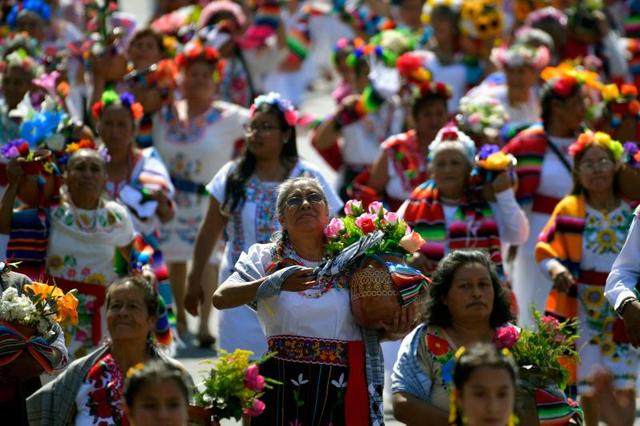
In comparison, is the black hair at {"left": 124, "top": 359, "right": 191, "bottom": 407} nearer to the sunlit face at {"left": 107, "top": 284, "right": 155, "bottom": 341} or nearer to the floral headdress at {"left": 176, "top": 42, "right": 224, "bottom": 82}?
the sunlit face at {"left": 107, "top": 284, "right": 155, "bottom": 341}

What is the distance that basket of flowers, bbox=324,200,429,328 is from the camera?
8102mm

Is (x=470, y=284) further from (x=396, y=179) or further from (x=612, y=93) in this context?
(x=612, y=93)

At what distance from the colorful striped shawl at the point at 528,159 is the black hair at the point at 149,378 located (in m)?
4.95

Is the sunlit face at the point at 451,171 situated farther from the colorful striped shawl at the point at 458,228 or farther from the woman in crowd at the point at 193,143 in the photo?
the woman in crowd at the point at 193,143

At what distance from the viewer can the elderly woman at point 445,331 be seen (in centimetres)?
807

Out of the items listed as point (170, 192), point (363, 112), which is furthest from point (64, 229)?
point (363, 112)

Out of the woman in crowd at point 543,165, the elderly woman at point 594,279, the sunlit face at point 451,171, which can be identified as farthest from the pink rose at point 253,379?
the woman in crowd at point 543,165

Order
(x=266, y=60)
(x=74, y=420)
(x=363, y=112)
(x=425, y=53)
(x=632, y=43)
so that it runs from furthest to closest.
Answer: (x=266, y=60) < (x=632, y=43) < (x=425, y=53) < (x=363, y=112) < (x=74, y=420)

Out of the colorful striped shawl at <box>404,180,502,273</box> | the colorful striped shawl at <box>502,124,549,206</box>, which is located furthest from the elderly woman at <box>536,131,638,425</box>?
the colorful striped shawl at <box>502,124,549,206</box>

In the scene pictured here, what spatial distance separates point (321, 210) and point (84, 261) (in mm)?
2173

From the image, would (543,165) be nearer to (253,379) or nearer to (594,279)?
(594,279)

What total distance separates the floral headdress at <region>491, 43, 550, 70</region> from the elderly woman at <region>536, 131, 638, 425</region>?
3102 mm

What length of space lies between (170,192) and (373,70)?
282 cm

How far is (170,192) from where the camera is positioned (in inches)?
466
